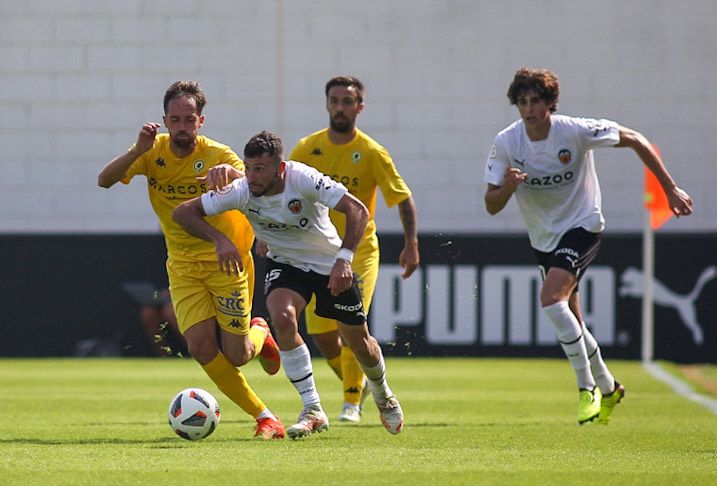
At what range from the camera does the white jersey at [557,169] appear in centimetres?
880

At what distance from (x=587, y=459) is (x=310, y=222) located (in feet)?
6.89

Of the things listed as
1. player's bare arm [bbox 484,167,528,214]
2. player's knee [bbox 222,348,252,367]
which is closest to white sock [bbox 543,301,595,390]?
player's bare arm [bbox 484,167,528,214]

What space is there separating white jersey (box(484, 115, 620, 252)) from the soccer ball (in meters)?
2.26

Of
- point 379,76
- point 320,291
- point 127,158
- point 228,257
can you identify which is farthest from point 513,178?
point 379,76

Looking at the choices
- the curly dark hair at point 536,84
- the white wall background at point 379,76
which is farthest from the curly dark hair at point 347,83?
the white wall background at point 379,76

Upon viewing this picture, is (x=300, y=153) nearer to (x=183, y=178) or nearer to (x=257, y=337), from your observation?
(x=183, y=178)

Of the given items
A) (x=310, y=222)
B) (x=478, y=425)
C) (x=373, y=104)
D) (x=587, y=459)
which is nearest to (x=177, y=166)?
(x=310, y=222)

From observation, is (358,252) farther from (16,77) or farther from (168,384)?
(16,77)

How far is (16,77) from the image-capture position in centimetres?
1808

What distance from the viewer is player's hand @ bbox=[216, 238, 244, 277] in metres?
7.52

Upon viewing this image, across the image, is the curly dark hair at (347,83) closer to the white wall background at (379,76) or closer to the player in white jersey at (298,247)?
the player in white jersey at (298,247)

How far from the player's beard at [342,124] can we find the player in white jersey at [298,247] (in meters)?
1.47

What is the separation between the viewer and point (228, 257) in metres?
7.52

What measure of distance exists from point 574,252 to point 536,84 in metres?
1.08
